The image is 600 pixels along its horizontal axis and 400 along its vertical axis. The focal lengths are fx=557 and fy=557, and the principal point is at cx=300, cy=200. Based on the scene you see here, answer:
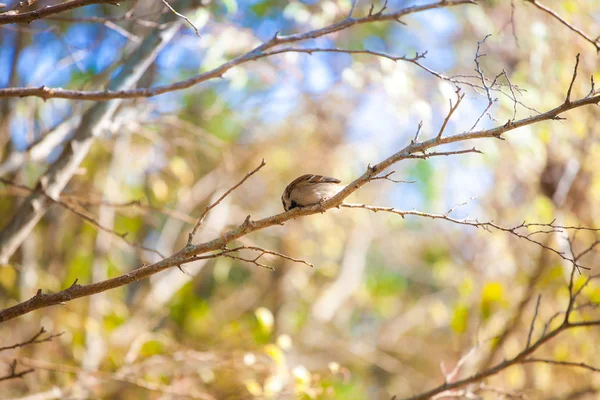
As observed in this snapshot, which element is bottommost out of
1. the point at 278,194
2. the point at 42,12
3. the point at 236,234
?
the point at 236,234

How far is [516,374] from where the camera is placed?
6.03 meters

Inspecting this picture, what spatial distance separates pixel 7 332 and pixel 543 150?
19.7 feet

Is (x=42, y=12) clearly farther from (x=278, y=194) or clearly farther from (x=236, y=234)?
(x=278, y=194)

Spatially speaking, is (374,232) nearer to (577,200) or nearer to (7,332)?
(577,200)

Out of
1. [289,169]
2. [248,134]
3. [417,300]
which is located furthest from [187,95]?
[417,300]

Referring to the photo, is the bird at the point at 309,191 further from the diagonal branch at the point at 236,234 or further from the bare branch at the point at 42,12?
the bare branch at the point at 42,12

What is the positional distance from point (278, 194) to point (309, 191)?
4940 mm

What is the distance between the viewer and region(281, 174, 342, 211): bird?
11.1 feet

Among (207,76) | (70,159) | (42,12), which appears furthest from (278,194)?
(42,12)

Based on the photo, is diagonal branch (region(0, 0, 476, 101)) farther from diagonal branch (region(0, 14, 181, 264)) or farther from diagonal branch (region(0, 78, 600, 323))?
diagonal branch (region(0, 14, 181, 264))

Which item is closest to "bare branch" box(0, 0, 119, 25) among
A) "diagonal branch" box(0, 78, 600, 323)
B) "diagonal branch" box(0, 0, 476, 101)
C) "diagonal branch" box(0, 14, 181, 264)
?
"diagonal branch" box(0, 0, 476, 101)

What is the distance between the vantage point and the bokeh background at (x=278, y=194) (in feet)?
15.6

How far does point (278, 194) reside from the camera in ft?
27.3

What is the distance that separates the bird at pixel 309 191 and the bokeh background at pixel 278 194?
0.95 meters
